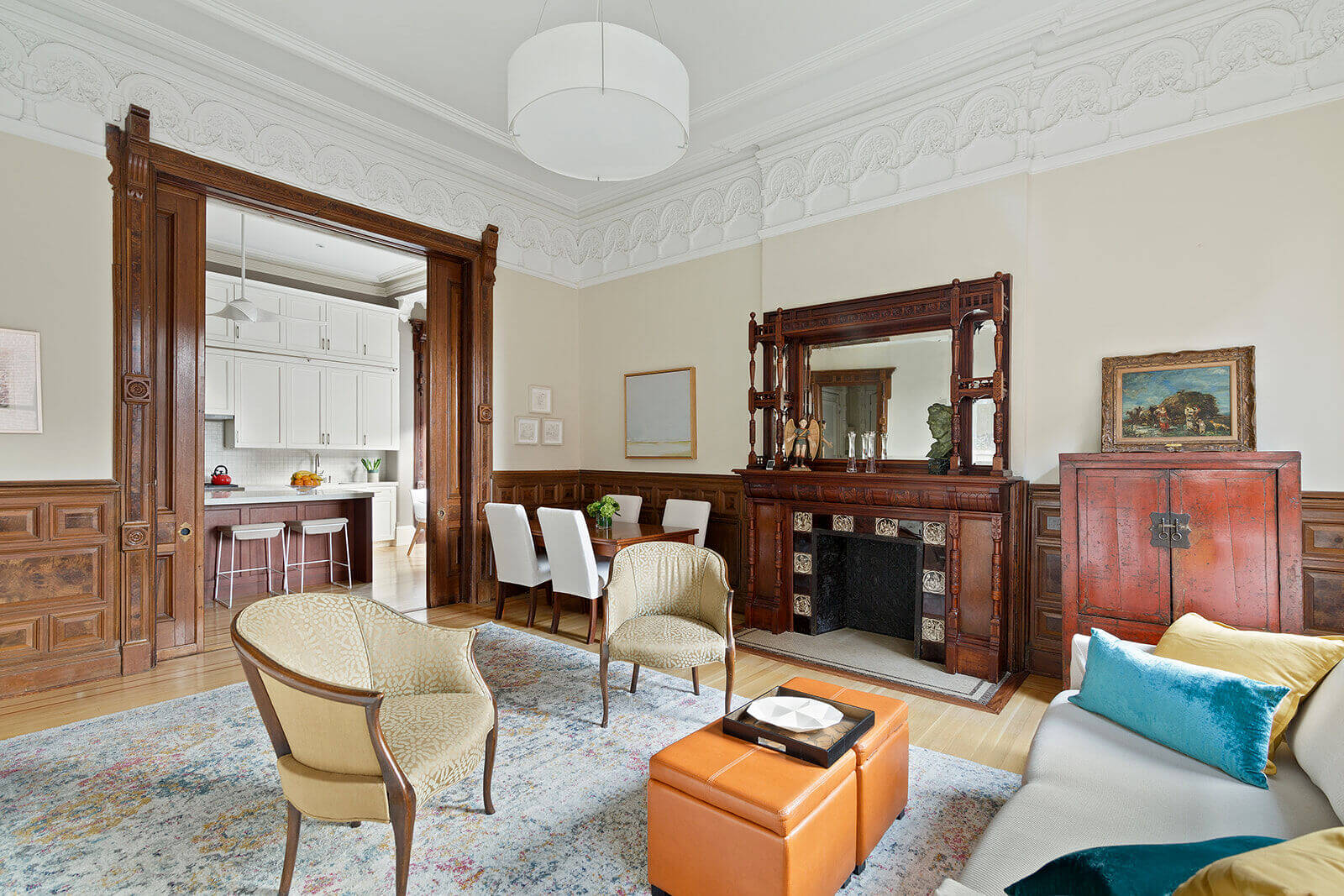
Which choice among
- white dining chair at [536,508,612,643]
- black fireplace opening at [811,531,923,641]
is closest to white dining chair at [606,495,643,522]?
white dining chair at [536,508,612,643]

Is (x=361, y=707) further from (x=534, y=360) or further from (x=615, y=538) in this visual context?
(x=534, y=360)

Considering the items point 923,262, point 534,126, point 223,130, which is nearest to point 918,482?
point 923,262

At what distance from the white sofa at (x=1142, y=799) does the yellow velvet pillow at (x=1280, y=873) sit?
0.61 m

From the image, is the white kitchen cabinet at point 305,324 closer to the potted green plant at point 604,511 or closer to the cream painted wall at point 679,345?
the cream painted wall at point 679,345

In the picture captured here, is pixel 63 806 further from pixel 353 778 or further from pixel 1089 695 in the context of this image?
pixel 1089 695

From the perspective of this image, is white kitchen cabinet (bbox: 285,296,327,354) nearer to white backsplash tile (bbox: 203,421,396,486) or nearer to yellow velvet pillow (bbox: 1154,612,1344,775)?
white backsplash tile (bbox: 203,421,396,486)

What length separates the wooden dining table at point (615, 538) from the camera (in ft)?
15.1

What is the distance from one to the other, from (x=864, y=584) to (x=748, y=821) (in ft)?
10.5

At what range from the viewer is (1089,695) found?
235cm

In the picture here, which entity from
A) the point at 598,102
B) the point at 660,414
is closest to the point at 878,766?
the point at 598,102

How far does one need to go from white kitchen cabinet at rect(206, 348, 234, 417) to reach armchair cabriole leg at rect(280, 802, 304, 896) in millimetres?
7117

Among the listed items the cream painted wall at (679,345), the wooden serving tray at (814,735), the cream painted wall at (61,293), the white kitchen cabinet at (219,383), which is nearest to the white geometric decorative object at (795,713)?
the wooden serving tray at (814,735)

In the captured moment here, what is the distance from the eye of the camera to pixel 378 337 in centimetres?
922

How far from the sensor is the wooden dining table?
459 cm
